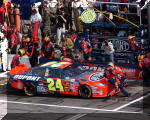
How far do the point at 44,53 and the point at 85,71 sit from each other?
450cm

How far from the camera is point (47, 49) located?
20.0 m

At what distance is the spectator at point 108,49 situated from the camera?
1884cm

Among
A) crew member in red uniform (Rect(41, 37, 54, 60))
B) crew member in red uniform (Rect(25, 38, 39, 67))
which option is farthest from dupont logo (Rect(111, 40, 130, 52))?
crew member in red uniform (Rect(25, 38, 39, 67))

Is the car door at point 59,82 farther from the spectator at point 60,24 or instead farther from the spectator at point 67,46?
the spectator at point 60,24

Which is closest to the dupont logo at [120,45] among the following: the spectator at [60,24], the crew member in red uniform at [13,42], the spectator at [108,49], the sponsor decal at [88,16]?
the spectator at [108,49]

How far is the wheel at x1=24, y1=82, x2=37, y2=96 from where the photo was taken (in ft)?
53.8

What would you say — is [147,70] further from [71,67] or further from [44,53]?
[44,53]

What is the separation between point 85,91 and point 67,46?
14.8 feet

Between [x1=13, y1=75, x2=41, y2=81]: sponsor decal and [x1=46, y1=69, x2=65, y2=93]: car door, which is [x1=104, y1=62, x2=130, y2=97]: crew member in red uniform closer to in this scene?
[x1=46, y1=69, x2=65, y2=93]: car door

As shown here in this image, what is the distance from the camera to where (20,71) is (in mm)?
17328

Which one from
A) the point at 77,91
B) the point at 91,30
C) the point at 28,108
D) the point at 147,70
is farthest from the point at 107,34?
the point at 28,108

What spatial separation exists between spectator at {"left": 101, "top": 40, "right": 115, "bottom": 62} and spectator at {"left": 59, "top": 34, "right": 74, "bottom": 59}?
1.58 metres

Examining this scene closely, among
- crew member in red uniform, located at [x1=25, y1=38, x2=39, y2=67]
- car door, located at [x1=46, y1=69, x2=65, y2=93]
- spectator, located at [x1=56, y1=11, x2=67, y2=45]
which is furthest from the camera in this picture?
crew member in red uniform, located at [x1=25, y1=38, x2=39, y2=67]

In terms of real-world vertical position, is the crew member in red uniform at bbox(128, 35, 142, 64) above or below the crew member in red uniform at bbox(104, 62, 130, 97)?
above
